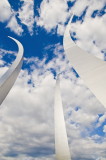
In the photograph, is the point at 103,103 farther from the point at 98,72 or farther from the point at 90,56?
the point at 90,56

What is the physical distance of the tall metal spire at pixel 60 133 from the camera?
18.7 m

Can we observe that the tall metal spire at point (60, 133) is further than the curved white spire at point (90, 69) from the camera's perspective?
Yes

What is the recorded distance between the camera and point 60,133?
2036 centimetres

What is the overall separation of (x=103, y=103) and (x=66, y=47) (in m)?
11.4

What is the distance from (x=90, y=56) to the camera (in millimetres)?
18766

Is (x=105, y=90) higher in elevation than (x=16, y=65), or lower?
lower

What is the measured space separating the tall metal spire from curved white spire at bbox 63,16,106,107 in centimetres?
542

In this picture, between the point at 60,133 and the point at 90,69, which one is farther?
the point at 60,133

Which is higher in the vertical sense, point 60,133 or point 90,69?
point 90,69

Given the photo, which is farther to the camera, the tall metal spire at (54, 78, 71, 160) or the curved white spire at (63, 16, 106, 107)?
the tall metal spire at (54, 78, 71, 160)

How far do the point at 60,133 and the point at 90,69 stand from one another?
7330mm

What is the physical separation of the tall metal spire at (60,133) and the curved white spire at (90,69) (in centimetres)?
542

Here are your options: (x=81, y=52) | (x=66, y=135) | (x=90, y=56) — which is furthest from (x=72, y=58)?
(x=66, y=135)

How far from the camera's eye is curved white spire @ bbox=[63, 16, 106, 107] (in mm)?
15234
